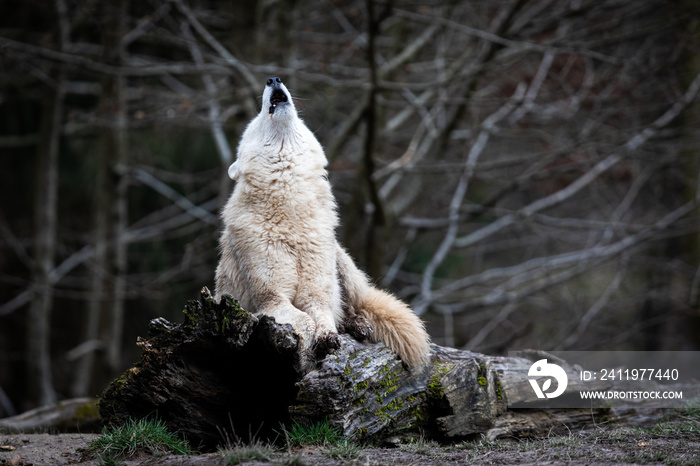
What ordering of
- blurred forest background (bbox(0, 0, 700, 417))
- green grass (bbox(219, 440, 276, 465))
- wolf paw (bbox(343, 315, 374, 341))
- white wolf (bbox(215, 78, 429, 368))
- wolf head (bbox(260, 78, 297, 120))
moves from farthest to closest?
1. blurred forest background (bbox(0, 0, 700, 417))
2. wolf head (bbox(260, 78, 297, 120))
3. wolf paw (bbox(343, 315, 374, 341))
4. white wolf (bbox(215, 78, 429, 368))
5. green grass (bbox(219, 440, 276, 465))

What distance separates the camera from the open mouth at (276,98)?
638 cm

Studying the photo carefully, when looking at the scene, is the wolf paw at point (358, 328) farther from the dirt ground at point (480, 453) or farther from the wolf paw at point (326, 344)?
the dirt ground at point (480, 453)

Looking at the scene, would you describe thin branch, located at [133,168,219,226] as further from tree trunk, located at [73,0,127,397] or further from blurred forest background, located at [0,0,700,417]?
tree trunk, located at [73,0,127,397]

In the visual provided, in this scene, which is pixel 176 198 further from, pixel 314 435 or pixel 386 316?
pixel 314 435

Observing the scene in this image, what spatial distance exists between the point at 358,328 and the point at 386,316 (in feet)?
1.03

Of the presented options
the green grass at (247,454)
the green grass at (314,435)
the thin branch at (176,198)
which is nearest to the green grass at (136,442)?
the green grass at (247,454)

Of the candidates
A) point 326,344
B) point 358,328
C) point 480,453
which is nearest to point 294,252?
point 358,328

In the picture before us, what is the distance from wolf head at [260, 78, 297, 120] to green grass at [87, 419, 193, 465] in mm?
2947

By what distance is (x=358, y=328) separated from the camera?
6004 millimetres

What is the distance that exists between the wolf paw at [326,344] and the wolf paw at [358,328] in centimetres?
73

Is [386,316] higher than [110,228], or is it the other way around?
[110,228]

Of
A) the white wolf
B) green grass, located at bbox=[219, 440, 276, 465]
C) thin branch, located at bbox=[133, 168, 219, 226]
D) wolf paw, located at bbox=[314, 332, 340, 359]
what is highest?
thin branch, located at bbox=[133, 168, 219, 226]

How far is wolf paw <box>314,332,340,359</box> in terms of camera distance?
5.22 meters

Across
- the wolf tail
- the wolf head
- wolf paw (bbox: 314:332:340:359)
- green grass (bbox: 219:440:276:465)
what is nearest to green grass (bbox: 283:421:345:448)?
green grass (bbox: 219:440:276:465)
